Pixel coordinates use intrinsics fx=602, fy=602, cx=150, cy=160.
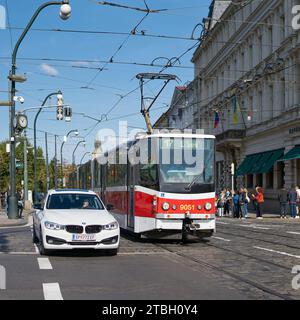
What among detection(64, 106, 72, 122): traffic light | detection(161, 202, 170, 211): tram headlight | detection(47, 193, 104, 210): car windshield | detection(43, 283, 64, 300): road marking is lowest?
detection(43, 283, 64, 300): road marking

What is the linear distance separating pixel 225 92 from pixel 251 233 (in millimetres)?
34965

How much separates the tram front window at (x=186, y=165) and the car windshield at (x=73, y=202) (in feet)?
6.58

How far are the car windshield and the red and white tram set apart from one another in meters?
0.68

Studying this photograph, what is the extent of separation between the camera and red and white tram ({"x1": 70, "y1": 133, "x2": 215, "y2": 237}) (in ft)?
52.7

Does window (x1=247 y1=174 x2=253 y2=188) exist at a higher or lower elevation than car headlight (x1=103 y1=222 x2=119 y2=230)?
higher

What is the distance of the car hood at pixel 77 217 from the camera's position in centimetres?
1306

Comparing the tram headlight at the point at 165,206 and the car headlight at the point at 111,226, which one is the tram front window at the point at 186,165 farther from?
the car headlight at the point at 111,226

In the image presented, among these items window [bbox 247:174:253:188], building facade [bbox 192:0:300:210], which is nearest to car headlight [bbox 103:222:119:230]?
building facade [bbox 192:0:300:210]

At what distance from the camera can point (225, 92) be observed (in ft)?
179

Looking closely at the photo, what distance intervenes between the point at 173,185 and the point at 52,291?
7.68 metres

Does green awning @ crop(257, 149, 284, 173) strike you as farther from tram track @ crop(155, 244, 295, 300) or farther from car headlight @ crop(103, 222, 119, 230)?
car headlight @ crop(103, 222, 119, 230)

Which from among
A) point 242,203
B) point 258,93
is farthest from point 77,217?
point 258,93

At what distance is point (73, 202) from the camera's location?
14.9 metres
